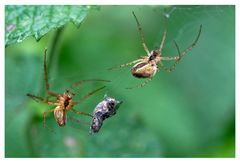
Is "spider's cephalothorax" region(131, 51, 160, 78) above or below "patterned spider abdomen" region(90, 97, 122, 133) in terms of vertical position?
above

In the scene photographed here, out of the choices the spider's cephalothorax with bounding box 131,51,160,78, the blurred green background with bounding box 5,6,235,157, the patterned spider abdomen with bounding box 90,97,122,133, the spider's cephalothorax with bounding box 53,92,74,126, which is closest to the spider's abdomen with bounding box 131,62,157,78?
the spider's cephalothorax with bounding box 131,51,160,78

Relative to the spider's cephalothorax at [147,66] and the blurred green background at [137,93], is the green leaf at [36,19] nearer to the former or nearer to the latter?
the spider's cephalothorax at [147,66]

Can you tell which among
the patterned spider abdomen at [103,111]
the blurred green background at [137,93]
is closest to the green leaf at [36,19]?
the patterned spider abdomen at [103,111]

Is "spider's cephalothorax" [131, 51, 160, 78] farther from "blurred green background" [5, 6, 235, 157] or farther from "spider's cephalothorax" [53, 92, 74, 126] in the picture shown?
"blurred green background" [5, 6, 235, 157]

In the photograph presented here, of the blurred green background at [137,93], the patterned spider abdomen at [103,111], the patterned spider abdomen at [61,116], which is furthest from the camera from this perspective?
the blurred green background at [137,93]

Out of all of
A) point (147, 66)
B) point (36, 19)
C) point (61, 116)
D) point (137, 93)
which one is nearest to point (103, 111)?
point (61, 116)
